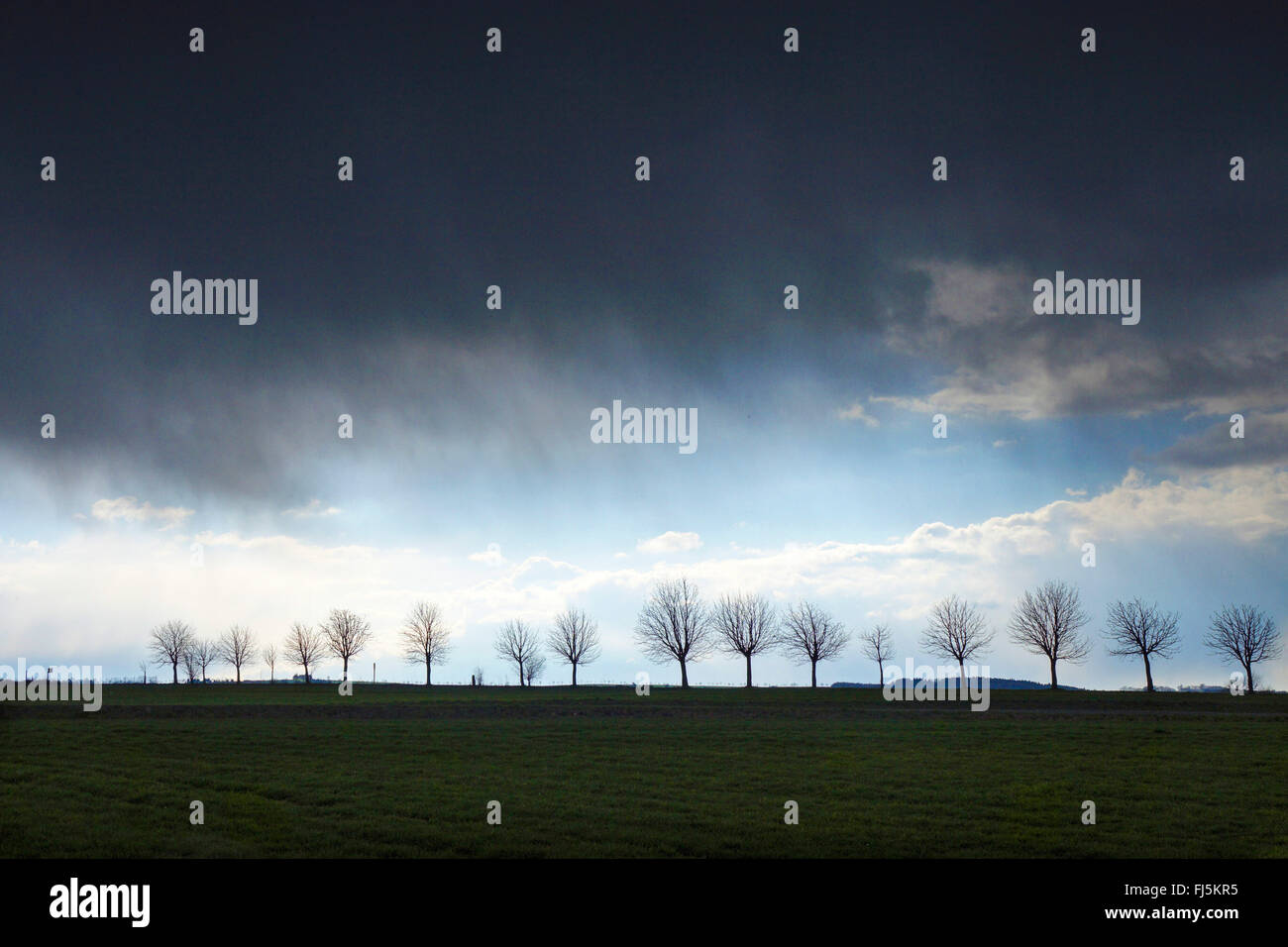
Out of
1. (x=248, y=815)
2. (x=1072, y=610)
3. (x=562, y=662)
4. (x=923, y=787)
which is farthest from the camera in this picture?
(x=562, y=662)

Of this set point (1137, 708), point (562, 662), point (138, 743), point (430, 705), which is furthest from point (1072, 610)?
point (138, 743)

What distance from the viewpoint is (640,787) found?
21891mm

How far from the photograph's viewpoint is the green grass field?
648 inches

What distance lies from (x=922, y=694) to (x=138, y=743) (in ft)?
169

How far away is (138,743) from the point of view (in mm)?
30875

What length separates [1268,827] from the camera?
18.0 m

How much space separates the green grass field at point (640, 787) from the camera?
1647 cm
